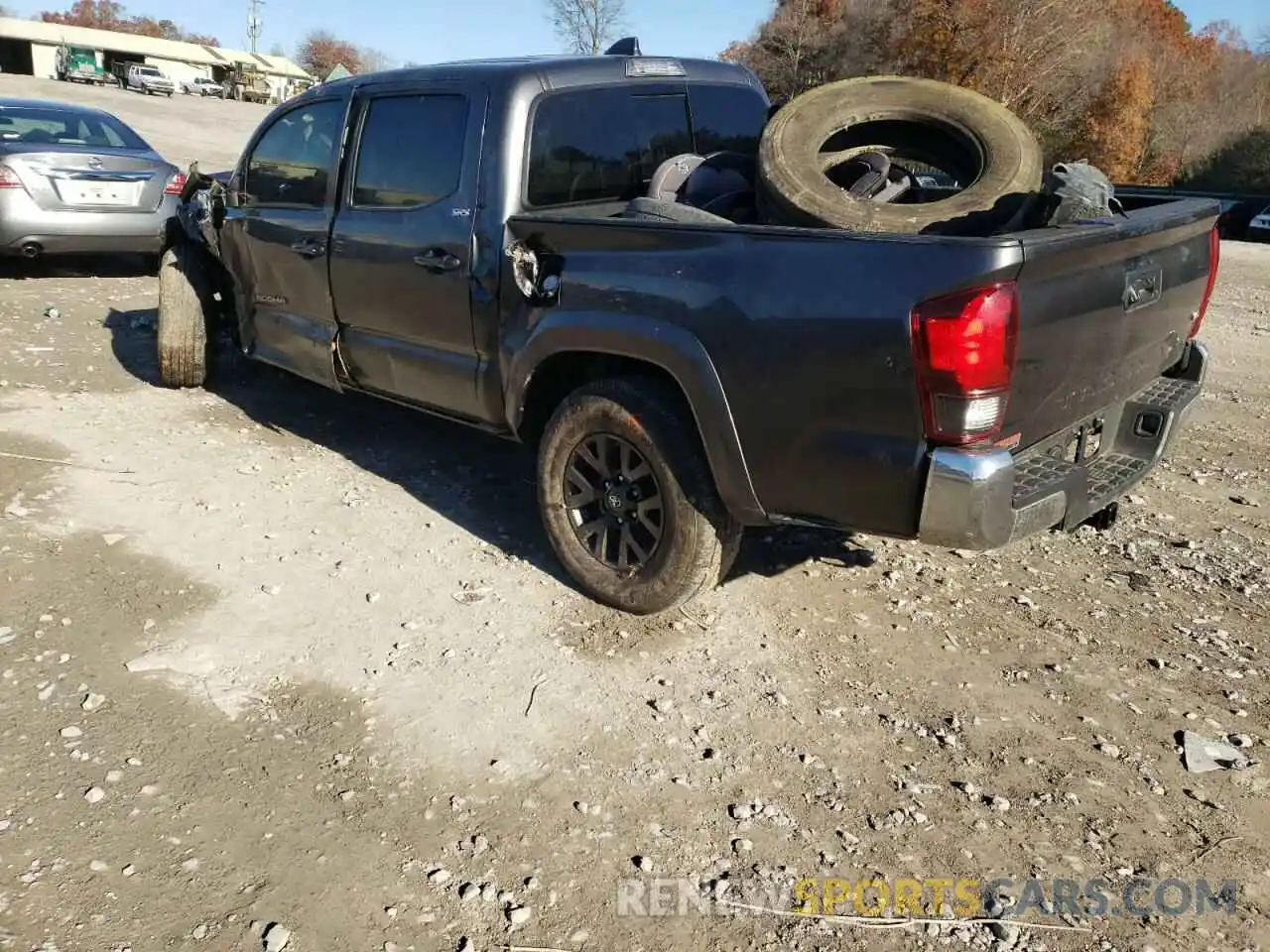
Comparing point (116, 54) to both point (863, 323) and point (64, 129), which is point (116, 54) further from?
point (863, 323)

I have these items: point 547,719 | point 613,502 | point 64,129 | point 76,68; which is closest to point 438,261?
point 613,502

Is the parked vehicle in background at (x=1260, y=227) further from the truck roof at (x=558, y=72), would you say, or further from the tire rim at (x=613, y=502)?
the tire rim at (x=613, y=502)

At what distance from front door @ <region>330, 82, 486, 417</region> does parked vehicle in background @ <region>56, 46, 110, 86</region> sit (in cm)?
6585

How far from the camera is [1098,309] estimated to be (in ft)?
9.98

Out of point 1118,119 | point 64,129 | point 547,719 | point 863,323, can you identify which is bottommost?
point 547,719

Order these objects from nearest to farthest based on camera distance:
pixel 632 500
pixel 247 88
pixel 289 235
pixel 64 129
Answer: pixel 632 500, pixel 289 235, pixel 64 129, pixel 247 88

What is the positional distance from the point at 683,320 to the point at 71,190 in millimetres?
7416

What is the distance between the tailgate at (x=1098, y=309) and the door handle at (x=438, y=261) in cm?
220

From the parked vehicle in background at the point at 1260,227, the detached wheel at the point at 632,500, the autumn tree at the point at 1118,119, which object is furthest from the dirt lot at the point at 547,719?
the autumn tree at the point at 1118,119

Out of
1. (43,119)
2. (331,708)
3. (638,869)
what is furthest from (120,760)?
(43,119)

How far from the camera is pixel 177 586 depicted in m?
3.97

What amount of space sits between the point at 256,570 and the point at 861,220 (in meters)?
2.72

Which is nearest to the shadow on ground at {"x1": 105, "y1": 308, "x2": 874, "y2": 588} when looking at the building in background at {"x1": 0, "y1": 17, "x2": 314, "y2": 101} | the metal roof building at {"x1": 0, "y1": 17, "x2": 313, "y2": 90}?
the building in background at {"x1": 0, "y1": 17, "x2": 314, "y2": 101}

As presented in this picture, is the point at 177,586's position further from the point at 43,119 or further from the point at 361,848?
the point at 43,119
